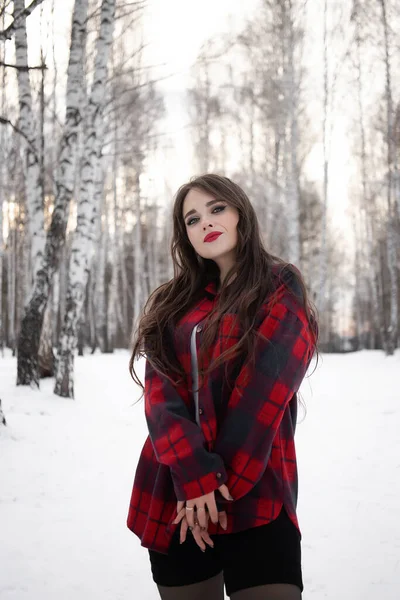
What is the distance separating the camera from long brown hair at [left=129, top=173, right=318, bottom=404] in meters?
1.56

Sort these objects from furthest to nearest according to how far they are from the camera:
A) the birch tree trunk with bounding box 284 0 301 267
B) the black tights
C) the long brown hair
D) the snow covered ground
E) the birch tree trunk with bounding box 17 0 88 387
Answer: the birch tree trunk with bounding box 284 0 301 267 → the birch tree trunk with bounding box 17 0 88 387 → the snow covered ground → the long brown hair → the black tights

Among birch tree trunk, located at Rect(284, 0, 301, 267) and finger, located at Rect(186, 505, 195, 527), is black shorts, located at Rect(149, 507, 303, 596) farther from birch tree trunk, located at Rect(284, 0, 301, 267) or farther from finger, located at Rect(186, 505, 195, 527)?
birch tree trunk, located at Rect(284, 0, 301, 267)

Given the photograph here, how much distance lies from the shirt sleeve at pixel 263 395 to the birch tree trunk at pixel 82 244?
573 centimetres

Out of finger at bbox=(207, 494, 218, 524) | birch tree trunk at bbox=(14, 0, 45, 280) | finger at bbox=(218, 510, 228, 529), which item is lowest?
finger at bbox=(218, 510, 228, 529)

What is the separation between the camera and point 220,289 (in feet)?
5.65

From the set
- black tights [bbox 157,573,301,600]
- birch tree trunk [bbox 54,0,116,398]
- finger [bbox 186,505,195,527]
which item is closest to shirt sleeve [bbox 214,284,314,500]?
finger [bbox 186,505,195,527]

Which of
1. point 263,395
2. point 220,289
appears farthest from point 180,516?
point 220,289

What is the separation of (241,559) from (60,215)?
21.3ft

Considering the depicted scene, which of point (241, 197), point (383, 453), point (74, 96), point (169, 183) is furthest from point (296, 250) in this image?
point (169, 183)

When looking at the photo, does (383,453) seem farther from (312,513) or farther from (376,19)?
(376,19)

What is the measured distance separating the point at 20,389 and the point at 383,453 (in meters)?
4.71

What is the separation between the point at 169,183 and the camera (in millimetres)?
22469

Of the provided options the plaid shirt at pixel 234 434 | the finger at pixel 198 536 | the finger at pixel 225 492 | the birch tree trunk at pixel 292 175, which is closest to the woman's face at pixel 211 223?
the plaid shirt at pixel 234 434

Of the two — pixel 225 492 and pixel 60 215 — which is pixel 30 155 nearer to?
pixel 60 215
